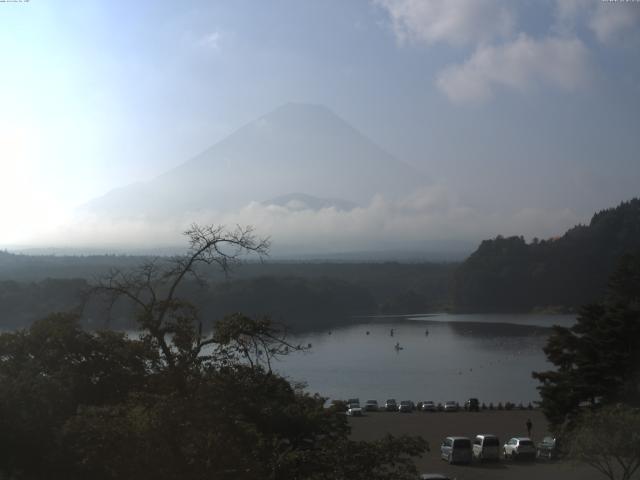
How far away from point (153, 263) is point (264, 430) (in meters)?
1.29

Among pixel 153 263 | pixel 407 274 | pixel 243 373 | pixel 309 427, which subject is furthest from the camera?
pixel 407 274

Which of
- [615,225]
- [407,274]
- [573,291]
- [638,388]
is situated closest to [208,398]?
[638,388]

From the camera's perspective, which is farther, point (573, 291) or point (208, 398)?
point (573, 291)

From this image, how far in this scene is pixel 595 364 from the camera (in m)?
11.8

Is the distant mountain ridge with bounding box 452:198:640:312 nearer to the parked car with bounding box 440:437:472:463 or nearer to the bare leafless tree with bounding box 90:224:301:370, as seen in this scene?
the parked car with bounding box 440:437:472:463

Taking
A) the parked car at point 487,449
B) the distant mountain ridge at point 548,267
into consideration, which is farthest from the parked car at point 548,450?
the distant mountain ridge at point 548,267

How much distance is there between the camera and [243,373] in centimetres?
428

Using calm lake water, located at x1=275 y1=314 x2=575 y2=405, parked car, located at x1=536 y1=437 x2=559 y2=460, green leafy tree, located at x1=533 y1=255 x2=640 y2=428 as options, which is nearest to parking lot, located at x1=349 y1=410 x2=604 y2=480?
parked car, located at x1=536 y1=437 x2=559 y2=460

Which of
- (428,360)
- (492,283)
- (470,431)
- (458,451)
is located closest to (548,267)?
(492,283)

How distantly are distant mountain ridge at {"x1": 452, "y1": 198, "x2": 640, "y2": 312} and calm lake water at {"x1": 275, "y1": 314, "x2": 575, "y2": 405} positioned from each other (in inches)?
197

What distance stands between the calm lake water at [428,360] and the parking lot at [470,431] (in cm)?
257

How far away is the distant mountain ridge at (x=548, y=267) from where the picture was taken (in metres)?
55.8

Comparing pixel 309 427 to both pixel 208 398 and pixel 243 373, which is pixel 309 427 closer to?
pixel 243 373

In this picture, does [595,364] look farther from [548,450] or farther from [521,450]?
[521,450]
